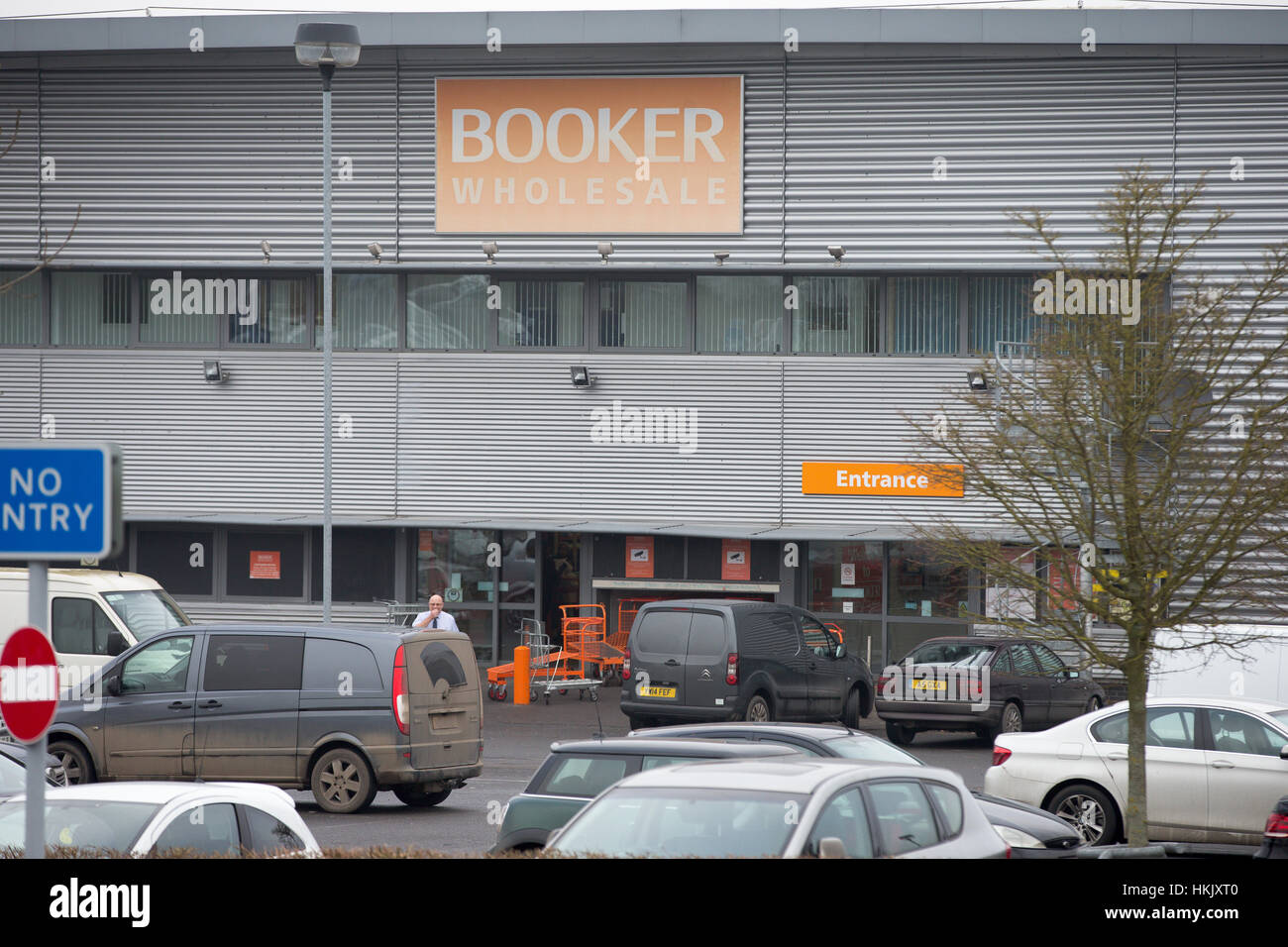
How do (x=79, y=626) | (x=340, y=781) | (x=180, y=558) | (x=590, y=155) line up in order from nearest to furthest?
(x=340, y=781) < (x=79, y=626) < (x=590, y=155) < (x=180, y=558)

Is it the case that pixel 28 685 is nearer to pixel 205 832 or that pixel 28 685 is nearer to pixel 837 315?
pixel 205 832

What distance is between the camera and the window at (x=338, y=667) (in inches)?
575

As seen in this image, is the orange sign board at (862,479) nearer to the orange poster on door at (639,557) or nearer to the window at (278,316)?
the orange poster on door at (639,557)

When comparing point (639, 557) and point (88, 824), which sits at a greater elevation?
point (639, 557)

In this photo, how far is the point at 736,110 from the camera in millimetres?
25719

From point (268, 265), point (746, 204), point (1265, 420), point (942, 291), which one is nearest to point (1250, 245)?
point (942, 291)

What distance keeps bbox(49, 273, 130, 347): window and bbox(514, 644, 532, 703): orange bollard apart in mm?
10011

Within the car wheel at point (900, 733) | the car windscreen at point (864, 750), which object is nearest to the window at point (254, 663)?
the car windscreen at point (864, 750)

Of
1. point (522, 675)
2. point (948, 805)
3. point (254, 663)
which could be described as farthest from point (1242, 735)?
point (522, 675)

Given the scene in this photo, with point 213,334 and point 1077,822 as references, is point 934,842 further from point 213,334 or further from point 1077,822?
point 213,334

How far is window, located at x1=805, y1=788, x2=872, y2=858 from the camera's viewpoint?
6.76 metres

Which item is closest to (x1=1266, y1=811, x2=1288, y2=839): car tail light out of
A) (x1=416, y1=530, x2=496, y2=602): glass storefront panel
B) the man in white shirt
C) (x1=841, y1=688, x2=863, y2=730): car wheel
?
(x1=841, y1=688, x2=863, y2=730): car wheel

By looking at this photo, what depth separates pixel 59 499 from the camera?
212 inches

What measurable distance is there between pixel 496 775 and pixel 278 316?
12.4 meters
